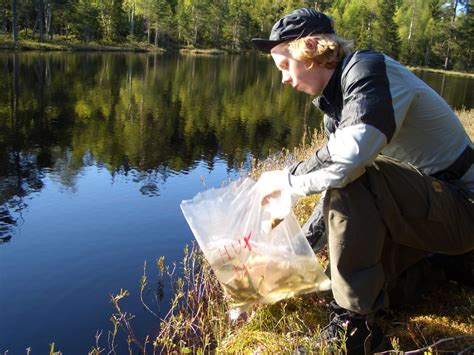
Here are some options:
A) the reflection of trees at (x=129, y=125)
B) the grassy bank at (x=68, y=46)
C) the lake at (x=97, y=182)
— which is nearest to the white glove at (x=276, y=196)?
the lake at (x=97, y=182)

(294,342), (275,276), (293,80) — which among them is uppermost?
(293,80)

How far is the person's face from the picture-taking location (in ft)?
8.48

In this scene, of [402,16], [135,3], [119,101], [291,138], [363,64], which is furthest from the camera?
[402,16]

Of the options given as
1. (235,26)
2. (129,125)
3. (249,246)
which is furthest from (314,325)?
(235,26)

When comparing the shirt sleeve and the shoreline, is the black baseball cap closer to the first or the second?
the shirt sleeve

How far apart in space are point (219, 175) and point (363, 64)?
8.10 m

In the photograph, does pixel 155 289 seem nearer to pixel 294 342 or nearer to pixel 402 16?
pixel 294 342

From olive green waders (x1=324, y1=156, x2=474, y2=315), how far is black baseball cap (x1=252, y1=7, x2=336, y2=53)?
2.45 feet

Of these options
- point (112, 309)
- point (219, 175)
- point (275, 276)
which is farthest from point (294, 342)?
point (219, 175)

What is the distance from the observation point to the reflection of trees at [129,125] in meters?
10.2

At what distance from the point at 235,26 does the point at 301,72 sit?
74.4 metres

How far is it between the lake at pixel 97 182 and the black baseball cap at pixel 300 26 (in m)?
3.00

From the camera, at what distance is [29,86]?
20.8m

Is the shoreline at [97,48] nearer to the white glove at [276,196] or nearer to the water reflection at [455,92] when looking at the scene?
the water reflection at [455,92]
